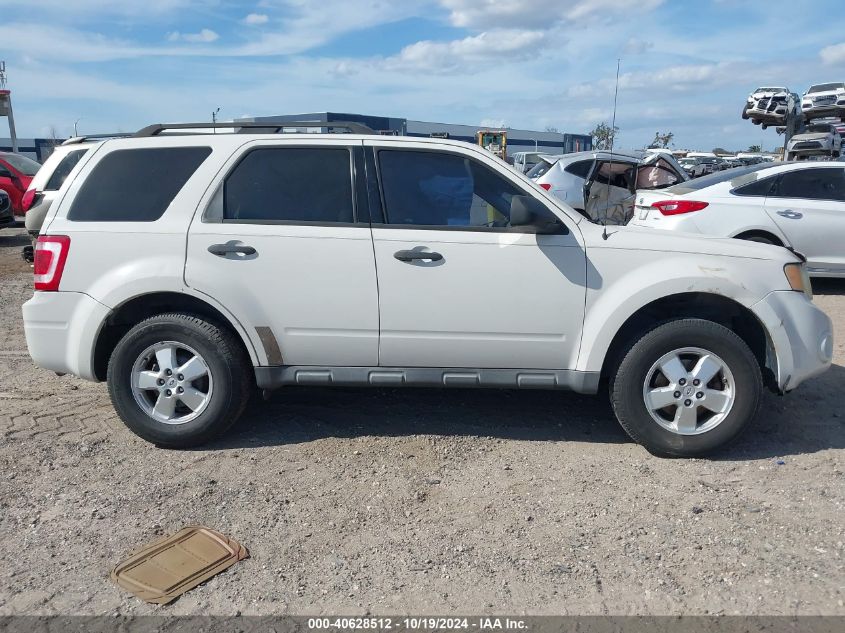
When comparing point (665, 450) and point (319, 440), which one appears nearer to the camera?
point (665, 450)

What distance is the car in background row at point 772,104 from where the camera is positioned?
2059 cm

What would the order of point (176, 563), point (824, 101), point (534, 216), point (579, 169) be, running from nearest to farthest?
point (176, 563) < point (534, 216) < point (579, 169) < point (824, 101)

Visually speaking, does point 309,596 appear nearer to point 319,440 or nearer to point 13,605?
point 13,605

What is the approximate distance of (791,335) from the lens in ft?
14.0

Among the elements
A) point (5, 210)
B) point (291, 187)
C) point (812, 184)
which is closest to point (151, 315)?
point (291, 187)

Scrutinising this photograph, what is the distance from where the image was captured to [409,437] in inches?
184

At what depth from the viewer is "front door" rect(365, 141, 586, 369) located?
14.0 feet

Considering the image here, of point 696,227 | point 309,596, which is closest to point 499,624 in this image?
point 309,596

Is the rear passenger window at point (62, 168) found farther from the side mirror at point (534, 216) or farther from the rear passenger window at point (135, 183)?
the side mirror at point (534, 216)

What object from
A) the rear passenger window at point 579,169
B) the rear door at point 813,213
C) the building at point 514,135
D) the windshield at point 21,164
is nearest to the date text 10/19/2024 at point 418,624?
the rear door at point 813,213

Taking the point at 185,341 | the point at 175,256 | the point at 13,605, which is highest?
the point at 175,256

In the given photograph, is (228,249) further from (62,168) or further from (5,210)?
(5,210)

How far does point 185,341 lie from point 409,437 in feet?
4.93

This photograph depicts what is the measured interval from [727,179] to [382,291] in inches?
245
